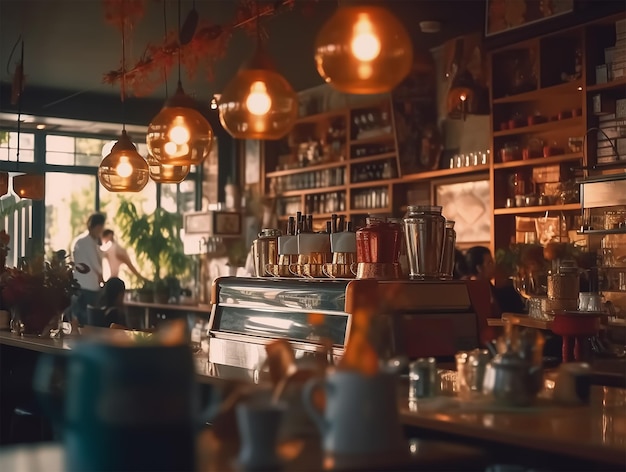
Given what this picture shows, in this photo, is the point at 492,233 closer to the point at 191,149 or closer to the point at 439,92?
the point at 439,92

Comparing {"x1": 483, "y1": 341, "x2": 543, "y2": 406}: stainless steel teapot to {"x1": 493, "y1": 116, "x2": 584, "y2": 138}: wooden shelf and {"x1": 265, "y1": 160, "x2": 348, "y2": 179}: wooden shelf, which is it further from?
{"x1": 265, "y1": 160, "x2": 348, "y2": 179}: wooden shelf

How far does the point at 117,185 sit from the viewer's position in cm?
521

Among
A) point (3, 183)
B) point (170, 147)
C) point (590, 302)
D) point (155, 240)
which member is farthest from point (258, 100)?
point (155, 240)

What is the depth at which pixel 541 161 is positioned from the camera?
25.3ft

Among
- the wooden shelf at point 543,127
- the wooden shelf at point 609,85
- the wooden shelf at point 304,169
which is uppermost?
the wooden shelf at point 609,85

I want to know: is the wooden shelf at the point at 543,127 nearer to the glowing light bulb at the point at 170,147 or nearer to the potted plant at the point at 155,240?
the glowing light bulb at the point at 170,147

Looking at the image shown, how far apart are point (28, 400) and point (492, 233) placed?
441 centimetres

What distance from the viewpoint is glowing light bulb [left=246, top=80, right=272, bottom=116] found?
3.30 metres

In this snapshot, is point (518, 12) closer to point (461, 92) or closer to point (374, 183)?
point (461, 92)

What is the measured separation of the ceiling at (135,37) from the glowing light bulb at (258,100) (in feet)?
10.6

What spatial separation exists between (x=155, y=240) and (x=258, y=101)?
950 centimetres

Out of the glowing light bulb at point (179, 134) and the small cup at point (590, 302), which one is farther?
the small cup at point (590, 302)

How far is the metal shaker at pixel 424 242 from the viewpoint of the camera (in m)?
3.65

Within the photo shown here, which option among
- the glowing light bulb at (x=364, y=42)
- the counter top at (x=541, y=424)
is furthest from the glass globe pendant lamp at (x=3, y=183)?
the counter top at (x=541, y=424)
